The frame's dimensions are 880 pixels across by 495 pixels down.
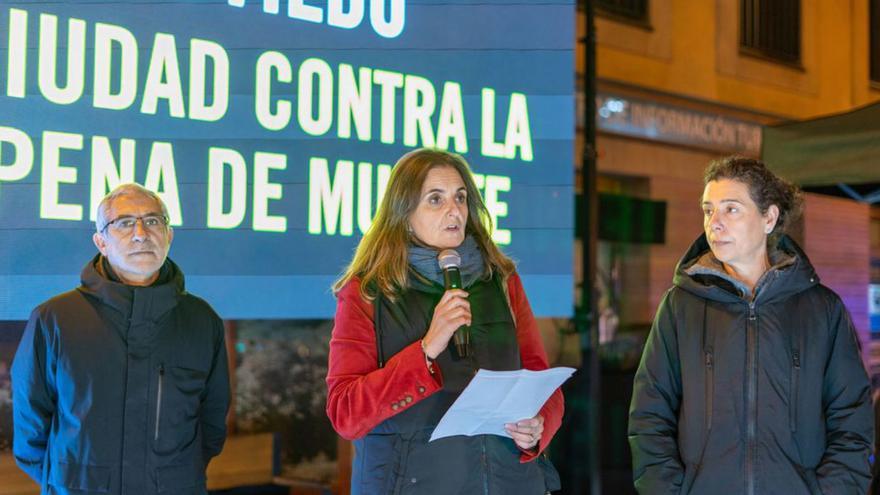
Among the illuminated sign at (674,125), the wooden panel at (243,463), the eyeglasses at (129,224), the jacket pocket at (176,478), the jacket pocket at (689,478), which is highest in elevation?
the illuminated sign at (674,125)

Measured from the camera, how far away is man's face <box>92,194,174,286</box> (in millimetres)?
3609

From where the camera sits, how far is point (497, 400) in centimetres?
290

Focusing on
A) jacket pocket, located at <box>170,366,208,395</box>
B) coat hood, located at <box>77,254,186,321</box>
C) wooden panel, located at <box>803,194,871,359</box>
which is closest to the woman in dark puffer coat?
jacket pocket, located at <box>170,366,208,395</box>

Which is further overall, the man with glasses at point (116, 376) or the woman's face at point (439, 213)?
the man with glasses at point (116, 376)

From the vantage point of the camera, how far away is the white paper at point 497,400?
2805 millimetres

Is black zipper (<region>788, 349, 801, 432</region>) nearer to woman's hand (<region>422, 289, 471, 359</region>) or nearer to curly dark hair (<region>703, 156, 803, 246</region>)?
curly dark hair (<region>703, 156, 803, 246</region>)

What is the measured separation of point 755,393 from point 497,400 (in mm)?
838

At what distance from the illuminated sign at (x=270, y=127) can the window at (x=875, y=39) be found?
34.6 ft

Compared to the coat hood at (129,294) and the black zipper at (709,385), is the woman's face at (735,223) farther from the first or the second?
the coat hood at (129,294)

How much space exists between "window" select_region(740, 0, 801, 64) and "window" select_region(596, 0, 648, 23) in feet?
5.75

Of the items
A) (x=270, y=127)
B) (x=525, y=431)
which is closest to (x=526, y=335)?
(x=525, y=431)

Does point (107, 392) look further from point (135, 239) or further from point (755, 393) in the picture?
point (755, 393)

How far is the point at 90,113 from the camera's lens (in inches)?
173

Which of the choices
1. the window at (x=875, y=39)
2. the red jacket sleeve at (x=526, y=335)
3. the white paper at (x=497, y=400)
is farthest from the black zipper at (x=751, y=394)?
the window at (x=875, y=39)
